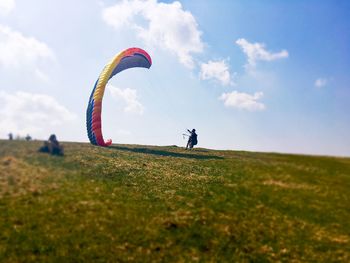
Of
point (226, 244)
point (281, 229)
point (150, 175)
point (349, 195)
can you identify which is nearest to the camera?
point (226, 244)

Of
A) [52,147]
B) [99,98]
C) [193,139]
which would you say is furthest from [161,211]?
[193,139]

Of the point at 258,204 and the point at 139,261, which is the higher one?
the point at 258,204

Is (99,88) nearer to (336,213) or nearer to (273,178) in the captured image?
(273,178)

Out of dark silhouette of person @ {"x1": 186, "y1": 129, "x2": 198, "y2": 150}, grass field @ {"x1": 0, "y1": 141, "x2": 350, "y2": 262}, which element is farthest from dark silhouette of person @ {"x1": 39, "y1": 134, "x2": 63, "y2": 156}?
dark silhouette of person @ {"x1": 186, "y1": 129, "x2": 198, "y2": 150}

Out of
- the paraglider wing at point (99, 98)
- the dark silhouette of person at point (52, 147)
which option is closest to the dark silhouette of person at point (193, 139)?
the paraglider wing at point (99, 98)

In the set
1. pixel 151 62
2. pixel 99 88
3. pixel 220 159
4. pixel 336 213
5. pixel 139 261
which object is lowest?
pixel 139 261

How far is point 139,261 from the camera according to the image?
17.2 metres

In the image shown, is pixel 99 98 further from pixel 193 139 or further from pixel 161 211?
pixel 161 211

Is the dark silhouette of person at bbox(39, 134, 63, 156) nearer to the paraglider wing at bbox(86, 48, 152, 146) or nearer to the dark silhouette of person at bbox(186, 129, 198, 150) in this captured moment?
the paraglider wing at bbox(86, 48, 152, 146)

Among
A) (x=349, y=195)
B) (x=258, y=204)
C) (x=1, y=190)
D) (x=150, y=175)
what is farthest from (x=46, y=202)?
Result: (x=349, y=195)

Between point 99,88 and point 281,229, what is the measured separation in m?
27.8

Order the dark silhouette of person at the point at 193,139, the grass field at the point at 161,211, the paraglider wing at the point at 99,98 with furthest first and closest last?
the dark silhouette of person at the point at 193,139
the paraglider wing at the point at 99,98
the grass field at the point at 161,211

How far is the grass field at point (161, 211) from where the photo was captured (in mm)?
18312

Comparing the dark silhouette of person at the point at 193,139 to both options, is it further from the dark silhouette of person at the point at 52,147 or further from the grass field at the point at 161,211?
the dark silhouette of person at the point at 52,147
